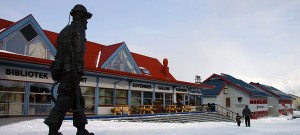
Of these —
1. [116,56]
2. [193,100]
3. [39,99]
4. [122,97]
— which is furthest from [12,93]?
[193,100]

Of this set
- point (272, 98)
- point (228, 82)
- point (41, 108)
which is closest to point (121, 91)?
point (41, 108)

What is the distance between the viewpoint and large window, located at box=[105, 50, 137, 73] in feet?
72.9

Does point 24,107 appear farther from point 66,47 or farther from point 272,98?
point 272,98

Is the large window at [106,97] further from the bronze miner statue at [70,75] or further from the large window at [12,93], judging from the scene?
the bronze miner statue at [70,75]

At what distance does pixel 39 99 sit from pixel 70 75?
38.2ft

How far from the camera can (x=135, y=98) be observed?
23.0m

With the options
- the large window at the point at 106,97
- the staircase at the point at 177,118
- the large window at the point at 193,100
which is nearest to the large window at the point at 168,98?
the staircase at the point at 177,118

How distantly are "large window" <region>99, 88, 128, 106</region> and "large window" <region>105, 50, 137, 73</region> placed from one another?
2362 mm

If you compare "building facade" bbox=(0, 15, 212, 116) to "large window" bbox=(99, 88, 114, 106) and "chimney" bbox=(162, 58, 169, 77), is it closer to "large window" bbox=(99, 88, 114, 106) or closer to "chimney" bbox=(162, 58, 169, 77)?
"large window" bbox=(99, 88, 114, 106)

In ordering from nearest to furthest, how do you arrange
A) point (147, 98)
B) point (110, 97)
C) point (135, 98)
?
point (110, 97) < point (135, 98) < point (147, 98)

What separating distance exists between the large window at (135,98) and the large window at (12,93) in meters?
8.95

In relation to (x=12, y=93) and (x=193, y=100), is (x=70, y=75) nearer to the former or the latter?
(x=12, y=93)

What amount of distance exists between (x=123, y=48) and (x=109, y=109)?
6.08m

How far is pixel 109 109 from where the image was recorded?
2002 cm
